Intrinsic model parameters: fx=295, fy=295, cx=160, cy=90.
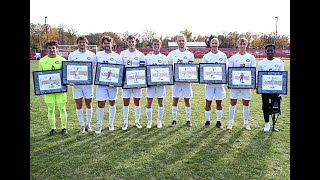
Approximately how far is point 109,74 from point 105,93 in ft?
1.62

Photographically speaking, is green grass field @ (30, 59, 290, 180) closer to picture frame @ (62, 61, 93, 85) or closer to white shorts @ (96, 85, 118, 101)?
white shorts @ (96, 85, 118, 101)

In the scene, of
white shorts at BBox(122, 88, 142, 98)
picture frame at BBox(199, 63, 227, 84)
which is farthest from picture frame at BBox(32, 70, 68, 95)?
picture frame at BBox(199, 63, 227, 84)

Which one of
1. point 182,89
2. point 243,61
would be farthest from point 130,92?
point 243,61

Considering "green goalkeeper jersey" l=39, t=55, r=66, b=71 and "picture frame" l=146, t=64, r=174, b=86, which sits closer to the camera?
"green goalkeeper jersey" l=39, t=55, r=66, b=71

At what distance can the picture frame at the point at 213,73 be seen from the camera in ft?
24.5

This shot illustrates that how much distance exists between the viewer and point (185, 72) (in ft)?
24.9

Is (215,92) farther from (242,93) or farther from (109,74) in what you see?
(109,74)

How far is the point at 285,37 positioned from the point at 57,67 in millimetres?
71174

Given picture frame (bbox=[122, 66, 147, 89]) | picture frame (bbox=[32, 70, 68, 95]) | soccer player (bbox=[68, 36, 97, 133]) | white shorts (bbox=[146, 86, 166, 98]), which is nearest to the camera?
picture frame (bbox=[32, 70, 68, 95])

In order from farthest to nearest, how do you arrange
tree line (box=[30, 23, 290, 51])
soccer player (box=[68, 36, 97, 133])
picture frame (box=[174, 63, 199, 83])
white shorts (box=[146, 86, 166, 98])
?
tree line (box=[30, 23, 290, 51]) → white shorts (box=[146, 86, 166, 98]) → picture frame (box=[174, 63, 199, 83]) → soccer player (box=[68, 36, 97, 133])

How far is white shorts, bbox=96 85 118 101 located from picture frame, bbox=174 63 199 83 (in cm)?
162

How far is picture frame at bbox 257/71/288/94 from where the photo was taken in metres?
7.18

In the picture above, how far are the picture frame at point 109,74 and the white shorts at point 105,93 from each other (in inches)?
6.9

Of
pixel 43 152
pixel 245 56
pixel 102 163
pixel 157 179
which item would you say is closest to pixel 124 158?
pixel 102 163
